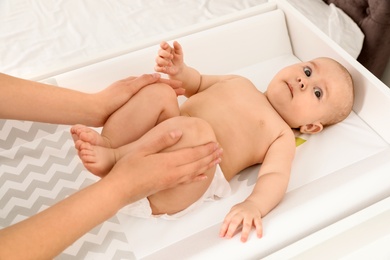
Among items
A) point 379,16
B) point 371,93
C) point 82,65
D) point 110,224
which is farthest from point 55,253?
point 379,16

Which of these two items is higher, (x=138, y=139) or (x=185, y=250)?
(x=138, y=139)

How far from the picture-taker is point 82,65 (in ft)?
4.63

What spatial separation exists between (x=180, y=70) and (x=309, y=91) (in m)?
0.38

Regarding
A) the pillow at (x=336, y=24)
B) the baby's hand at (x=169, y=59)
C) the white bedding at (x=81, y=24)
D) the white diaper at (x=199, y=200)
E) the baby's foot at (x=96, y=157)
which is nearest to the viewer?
the baby's foot at (x=96, y=157)

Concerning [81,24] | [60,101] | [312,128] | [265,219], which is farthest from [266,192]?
[81,24]

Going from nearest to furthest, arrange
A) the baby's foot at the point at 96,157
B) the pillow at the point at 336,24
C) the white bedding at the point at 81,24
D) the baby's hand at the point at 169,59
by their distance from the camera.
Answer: the baby's foot at the point at 96,157 → the baby's hand at the point at 169,59 → the white bedding at the point at 81,24 → the pillow at the point at 336,24

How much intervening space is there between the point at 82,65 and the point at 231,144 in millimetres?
540

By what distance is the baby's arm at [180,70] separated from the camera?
1240mm

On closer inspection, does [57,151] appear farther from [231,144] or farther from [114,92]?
[231,144]

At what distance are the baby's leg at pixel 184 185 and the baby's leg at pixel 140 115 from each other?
0.18 feet

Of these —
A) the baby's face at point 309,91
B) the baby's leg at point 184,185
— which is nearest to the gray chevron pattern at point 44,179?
the baby's leg at point 184,185

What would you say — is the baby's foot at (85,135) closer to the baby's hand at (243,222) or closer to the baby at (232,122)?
the baby at (232,122)

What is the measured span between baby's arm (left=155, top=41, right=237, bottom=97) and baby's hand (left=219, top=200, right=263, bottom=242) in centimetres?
44

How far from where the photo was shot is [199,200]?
1.14 meters
